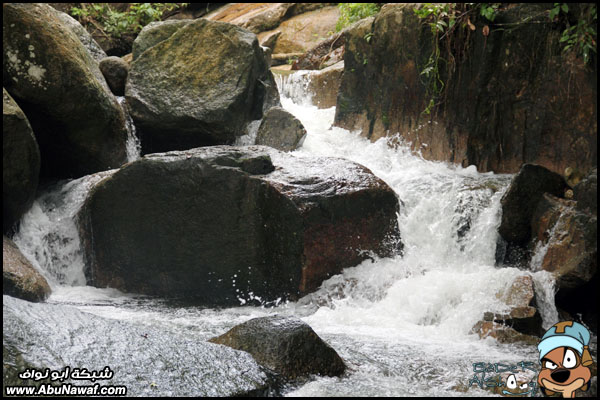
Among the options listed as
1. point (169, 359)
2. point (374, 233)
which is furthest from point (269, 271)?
point (169, 359)

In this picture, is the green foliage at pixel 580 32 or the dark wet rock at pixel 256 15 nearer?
the green foliage at pixel 580 32

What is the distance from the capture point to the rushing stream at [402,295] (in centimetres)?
321

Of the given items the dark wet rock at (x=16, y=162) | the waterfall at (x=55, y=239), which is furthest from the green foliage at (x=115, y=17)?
the dark wet rock at (x=16, y=162)

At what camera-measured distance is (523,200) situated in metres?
4.90

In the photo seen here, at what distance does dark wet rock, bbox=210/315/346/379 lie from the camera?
114 inches

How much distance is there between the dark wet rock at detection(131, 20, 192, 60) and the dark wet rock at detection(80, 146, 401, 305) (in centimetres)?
335

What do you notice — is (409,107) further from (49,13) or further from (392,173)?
(49,13)

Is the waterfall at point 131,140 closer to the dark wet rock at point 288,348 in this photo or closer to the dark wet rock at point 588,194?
the dark wet rock at point 288,348

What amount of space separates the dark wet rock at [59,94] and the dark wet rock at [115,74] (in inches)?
42.8

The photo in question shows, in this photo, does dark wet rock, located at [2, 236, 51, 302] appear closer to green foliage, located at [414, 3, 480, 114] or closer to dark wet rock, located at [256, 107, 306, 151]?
dark wet rock, located at [256, 107, 306, 151]

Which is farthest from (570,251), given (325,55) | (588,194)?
(325,55)

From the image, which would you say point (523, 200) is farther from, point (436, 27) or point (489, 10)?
point (436, 27)

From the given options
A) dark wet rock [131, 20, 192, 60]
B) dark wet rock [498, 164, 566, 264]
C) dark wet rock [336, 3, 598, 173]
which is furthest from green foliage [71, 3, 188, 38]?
dark wet rock [498, 164, 566, 264]

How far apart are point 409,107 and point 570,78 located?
6.54 ft
